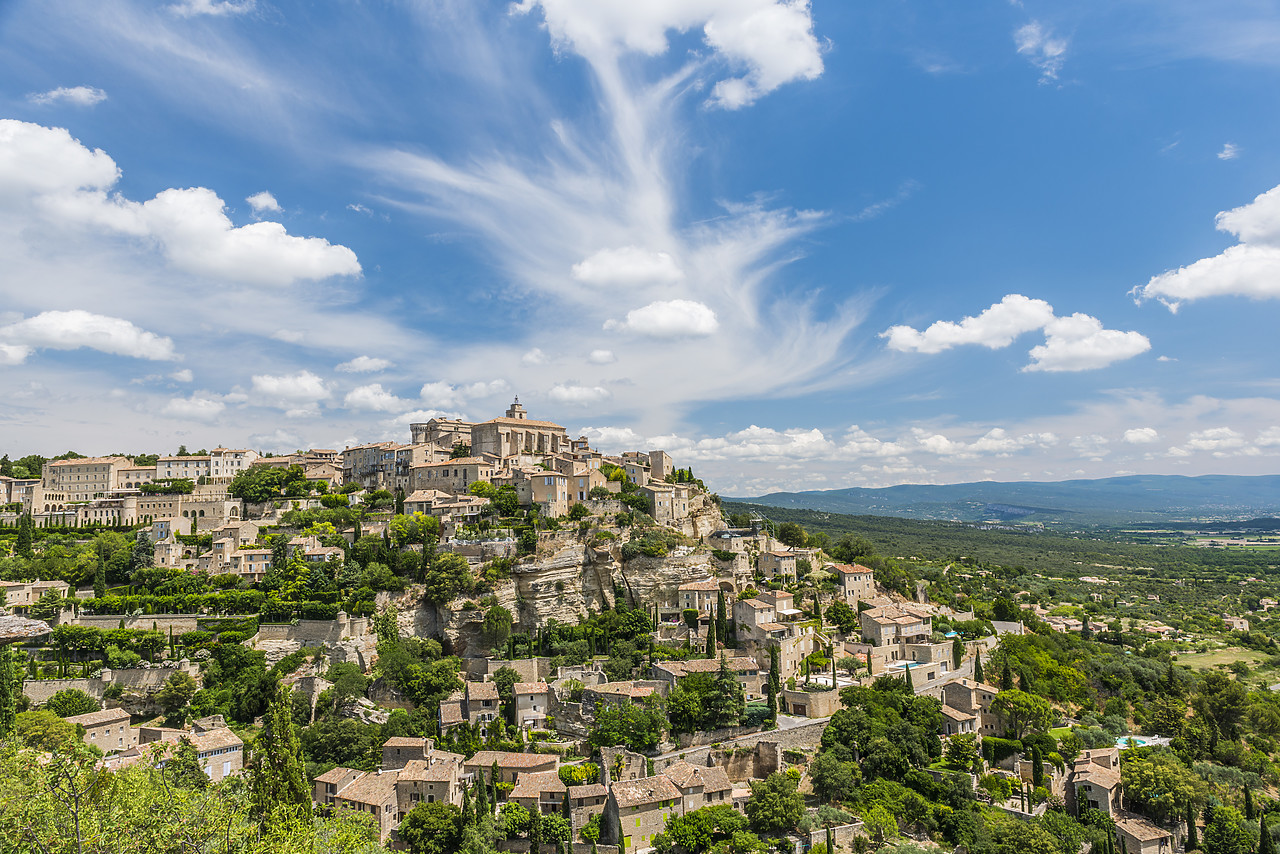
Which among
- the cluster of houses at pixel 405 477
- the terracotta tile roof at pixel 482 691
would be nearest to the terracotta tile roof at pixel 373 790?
the terracotta tile roof at pixel 482 691

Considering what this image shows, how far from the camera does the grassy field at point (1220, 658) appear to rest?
7382 centimetres

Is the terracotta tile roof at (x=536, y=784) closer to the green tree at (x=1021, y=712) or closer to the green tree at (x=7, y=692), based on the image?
the green tree at (x=7, y=692)

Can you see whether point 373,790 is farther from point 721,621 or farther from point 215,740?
point 721,621

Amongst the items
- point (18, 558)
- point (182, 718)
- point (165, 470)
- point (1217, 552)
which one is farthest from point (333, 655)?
point (1217, 552)

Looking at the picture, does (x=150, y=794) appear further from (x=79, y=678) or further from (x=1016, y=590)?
(x=1016, y=590)

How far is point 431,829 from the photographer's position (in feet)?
106

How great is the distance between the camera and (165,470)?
73.3 meters

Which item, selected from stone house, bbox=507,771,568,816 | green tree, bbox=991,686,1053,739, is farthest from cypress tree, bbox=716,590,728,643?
stone house, bbox=507,771,568,816

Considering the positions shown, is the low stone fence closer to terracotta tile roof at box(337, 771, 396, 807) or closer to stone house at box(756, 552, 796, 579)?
terracotta tile roof at box(337, 771, 396, 807)

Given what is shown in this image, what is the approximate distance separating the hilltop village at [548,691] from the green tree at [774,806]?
0.48ft

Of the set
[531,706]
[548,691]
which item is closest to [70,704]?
[531,706]

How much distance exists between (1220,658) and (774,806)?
72244 millimetres

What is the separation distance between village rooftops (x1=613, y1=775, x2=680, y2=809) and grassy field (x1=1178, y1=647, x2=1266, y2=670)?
65.3m

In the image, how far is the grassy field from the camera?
73.8 meters
